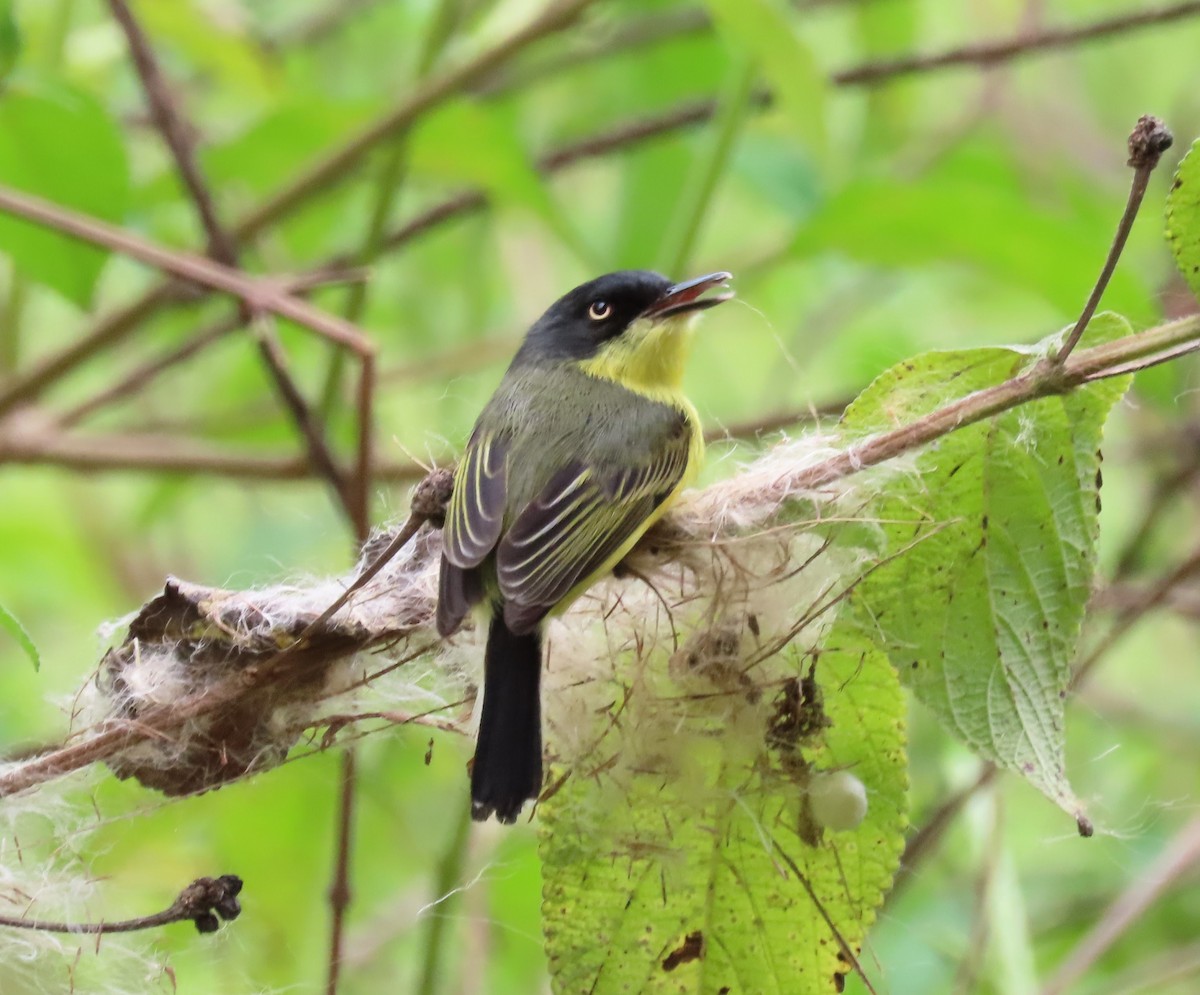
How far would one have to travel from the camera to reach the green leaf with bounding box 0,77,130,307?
214 centimetres

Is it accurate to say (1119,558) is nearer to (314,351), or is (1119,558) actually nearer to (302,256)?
(302,256)

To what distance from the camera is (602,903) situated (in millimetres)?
1261

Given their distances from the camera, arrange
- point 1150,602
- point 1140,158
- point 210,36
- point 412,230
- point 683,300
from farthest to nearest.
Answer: point 210,36, point 412,230, point 683,300, point 1150,602, point 1140,158

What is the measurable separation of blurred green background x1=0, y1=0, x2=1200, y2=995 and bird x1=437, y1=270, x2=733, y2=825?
0.11 m

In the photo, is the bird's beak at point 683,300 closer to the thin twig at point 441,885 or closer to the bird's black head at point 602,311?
the bird's black head at point 602,311

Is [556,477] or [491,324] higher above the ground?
[491,324]

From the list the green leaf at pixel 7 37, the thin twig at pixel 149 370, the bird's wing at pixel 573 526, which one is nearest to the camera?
the bird's wing at pixel 573 526

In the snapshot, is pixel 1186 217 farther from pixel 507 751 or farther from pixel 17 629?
pixel 17 629

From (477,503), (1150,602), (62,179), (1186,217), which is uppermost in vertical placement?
(62,179)

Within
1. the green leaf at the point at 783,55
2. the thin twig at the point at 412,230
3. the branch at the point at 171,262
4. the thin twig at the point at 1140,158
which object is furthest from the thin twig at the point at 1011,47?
the thin twig at the point at 1140,158

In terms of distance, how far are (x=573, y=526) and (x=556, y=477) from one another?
159 millimetres

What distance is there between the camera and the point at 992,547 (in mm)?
1242

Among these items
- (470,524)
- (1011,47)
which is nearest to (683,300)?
(470,524)

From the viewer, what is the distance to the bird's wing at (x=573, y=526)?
1.60m
